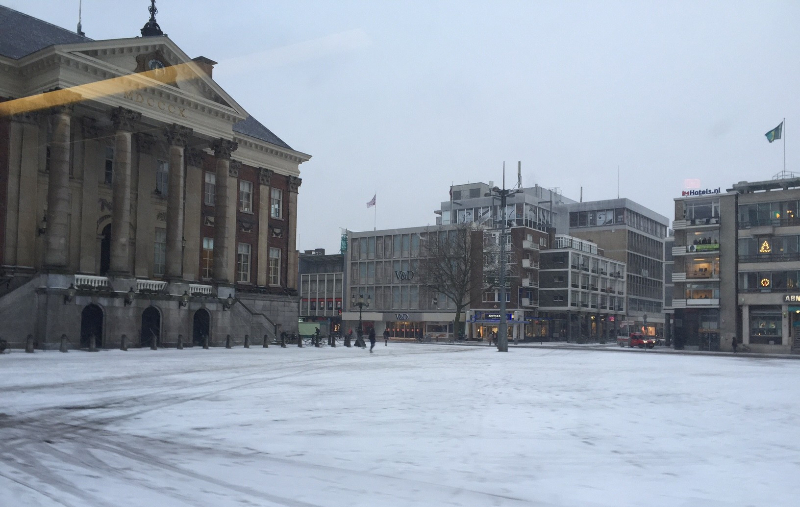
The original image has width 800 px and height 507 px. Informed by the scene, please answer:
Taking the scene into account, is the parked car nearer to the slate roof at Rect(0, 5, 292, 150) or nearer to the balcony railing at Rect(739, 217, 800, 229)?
the balcony railing at Rect(739, 217, 800, 229)

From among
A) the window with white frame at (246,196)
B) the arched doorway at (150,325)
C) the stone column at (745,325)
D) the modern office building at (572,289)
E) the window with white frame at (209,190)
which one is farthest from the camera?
the modern office building at (572,289)

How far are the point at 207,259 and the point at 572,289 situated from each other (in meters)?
60.0

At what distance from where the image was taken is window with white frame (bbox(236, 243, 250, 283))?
5947 centimetres

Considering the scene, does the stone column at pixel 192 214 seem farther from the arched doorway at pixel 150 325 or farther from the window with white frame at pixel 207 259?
the arched doorway at pixel 150 325

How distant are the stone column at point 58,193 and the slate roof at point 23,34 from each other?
18.5 feet

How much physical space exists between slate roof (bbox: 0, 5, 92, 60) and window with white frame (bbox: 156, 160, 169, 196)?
1055cm

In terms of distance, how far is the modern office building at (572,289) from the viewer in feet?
332

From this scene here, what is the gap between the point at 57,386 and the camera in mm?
18312

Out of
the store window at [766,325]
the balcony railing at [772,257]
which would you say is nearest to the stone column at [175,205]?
the balcony railing at [772,257]

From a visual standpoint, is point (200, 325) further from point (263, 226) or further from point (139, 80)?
point (139, 80)

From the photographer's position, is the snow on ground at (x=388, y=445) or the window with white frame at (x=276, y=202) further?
the window with white frame at (x=276, y=202)

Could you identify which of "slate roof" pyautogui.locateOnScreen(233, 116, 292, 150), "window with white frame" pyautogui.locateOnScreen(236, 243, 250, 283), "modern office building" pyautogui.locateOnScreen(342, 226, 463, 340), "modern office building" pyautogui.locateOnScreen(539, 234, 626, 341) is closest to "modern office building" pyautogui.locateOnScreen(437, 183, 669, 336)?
"modern office building" pyautogui.locateOnScreen(539, 234, 626, 341)

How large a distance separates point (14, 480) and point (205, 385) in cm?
1134

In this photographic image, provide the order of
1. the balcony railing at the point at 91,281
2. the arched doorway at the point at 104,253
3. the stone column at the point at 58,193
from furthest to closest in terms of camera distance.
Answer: the arched doorway at the point at 104,253, the balcony railing at the point at 91,281, the stone column at the point at 58,193
